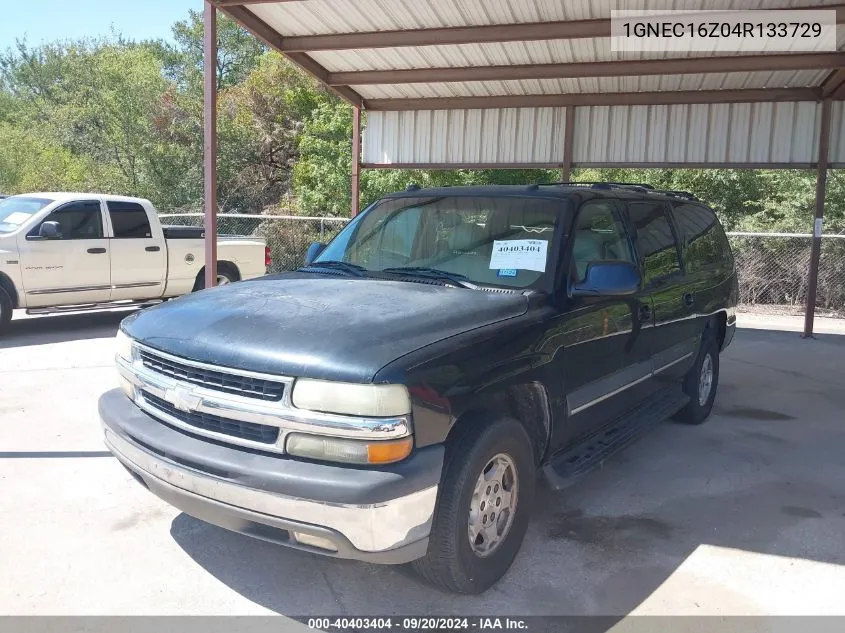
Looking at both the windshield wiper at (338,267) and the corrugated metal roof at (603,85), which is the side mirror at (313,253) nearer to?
the windshield wiper at (338,267)

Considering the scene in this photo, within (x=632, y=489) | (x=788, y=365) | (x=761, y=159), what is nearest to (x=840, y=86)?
(x=761, y=159)

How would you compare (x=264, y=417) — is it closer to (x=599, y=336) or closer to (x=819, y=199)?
(x=599, y=336)

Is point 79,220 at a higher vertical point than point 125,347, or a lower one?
higher

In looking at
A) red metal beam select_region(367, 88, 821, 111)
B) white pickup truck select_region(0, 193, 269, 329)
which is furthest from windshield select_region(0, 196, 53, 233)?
red metal beam select_region(367, 88, 821, 111)

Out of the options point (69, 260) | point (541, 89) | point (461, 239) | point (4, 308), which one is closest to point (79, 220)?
point (69, 260)

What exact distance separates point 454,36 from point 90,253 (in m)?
Answer: 5.81

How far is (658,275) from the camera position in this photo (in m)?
5.11

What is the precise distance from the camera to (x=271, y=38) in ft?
30.2

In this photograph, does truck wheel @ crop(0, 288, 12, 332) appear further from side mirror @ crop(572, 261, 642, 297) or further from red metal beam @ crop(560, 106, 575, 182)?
red metal beam @ crop(560, 106, 575, 182)

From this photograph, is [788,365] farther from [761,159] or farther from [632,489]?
[632,489]

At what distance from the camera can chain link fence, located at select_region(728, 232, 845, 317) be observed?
1596 cm

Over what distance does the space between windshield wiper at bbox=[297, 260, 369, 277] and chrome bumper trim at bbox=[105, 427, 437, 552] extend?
1.70 meters

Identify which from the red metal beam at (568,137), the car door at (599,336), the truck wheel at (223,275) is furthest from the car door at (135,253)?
the car door at (599,336)

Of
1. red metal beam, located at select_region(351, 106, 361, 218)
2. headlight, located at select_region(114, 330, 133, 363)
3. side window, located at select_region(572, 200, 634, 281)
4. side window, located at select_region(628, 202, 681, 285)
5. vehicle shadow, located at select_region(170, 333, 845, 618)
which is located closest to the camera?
vehicle shadow, located at select_region(170, 333, 845, 618)
